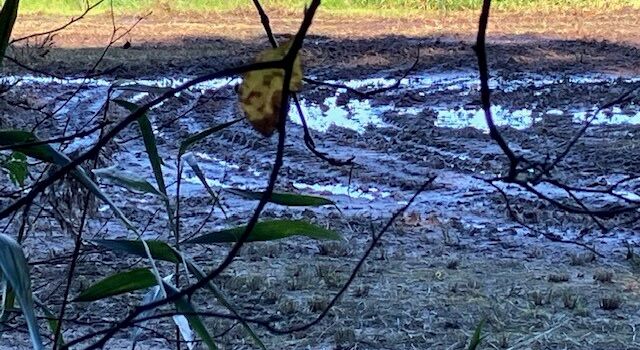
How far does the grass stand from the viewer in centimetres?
1239

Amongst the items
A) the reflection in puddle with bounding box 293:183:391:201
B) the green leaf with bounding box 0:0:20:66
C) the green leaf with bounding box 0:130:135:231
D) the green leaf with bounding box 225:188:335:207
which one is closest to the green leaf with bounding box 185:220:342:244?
the green leaf with bounding box 225:188:335:207

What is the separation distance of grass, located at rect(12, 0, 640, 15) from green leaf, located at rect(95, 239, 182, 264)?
445 inches

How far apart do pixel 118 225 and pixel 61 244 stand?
0.36 metres

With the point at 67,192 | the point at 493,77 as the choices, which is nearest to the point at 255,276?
the point at 67,192

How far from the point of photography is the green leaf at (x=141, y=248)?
40.3 inches

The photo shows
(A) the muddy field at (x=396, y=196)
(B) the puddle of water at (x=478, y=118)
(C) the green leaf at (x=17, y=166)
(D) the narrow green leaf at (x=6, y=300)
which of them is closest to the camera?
(D) the narrow green leaf at (x=6, y=300)

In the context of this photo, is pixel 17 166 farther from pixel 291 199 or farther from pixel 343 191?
pixel 343 191

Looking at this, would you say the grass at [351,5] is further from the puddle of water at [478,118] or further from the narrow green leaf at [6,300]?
the narrow green leaf at [6,300]

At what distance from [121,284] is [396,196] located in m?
4.03

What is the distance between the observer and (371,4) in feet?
41.8

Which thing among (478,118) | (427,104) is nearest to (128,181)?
(478,118)

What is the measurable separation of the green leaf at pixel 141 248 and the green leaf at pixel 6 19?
0.22 metres

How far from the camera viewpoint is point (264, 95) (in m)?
0.68

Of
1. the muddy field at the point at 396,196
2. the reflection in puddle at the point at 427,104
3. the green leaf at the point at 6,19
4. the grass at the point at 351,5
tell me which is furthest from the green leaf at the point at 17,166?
the grass at the point at 351,5
